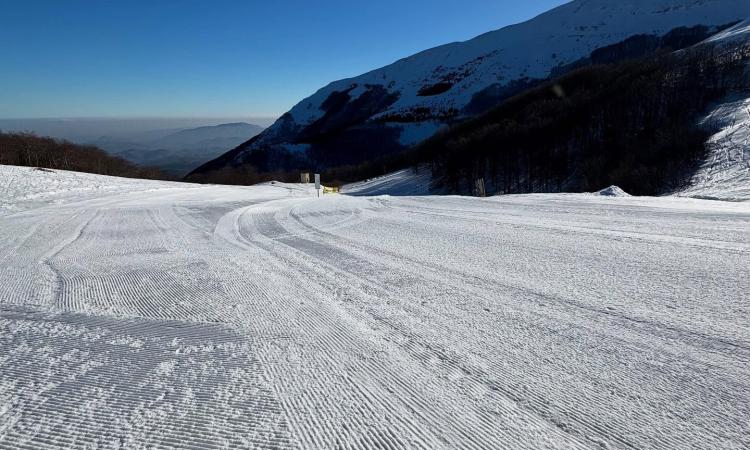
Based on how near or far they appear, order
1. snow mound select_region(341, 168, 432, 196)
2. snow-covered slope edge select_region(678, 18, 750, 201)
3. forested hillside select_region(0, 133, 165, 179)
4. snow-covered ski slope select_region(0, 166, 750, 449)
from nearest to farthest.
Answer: snow-covered ski slope select_region(0, 166, 750, 449) → snow-covered slope edge select_region(678, 18, 750, 201) → forested hillside select_region(0, 133, 165, 179) → snow mound select_region(341, 168, 432, 196)

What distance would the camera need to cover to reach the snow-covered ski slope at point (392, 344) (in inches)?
66.4

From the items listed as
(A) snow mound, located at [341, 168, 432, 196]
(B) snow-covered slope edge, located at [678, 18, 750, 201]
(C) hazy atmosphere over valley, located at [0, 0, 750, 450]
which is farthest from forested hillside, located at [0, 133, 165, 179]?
(B) snow-covered slope edge, located at [678, 18, 750, 201]

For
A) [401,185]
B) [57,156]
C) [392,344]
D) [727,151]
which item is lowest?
[401,185]

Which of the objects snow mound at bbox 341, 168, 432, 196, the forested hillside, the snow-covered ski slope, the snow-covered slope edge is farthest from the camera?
snow mound at bbox 341, 168, 432, 196

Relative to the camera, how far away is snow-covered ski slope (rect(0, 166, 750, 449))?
5.53ft

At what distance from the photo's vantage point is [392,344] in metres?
2.43

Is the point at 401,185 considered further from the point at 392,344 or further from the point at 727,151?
the point at 392,344

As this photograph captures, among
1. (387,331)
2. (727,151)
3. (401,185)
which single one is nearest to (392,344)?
(387,331)

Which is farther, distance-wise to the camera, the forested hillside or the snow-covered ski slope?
the forested hillside

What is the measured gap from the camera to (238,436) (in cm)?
166

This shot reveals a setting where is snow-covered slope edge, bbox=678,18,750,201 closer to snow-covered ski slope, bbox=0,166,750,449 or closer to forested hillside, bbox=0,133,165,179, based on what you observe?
snow-covered ski slope, bbox=0,166,750,449

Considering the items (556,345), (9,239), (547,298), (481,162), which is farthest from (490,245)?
(481,162)

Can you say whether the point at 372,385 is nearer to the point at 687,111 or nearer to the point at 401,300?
the point at 401,300

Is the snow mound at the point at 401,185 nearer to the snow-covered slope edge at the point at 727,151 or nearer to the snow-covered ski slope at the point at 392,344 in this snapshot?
the snow-covered slope edge at the point at 727,151
